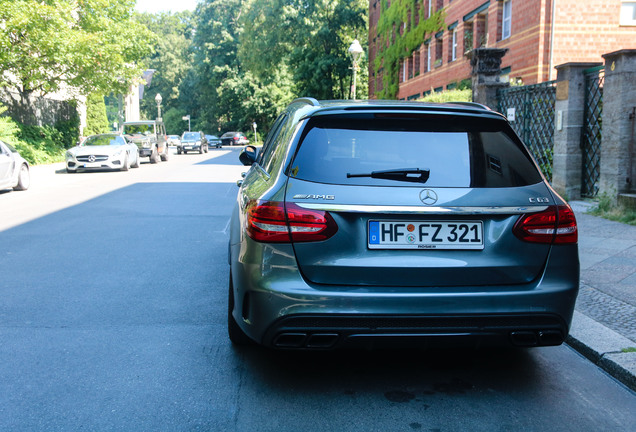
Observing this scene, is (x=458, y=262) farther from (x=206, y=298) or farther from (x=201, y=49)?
(x=201, y=49)

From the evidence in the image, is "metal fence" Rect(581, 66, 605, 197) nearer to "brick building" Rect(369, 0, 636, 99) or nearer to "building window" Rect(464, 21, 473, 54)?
"brick building" Rect(369, 0, 636, 99)

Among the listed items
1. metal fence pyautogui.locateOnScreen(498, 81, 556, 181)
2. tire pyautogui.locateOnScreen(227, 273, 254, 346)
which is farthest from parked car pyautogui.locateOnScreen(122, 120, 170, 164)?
tire pyautogui.locateOnScreen(227, 273, 254, 346)

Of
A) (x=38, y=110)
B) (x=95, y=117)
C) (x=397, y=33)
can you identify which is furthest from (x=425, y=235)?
(x=95, y=117)

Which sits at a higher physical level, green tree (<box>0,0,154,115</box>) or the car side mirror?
green tree (<box>0,0,154,115</box>)

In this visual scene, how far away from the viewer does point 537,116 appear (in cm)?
1298

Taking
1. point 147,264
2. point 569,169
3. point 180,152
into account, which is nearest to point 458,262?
point 147,264

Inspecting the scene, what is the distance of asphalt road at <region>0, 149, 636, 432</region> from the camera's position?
3.33m

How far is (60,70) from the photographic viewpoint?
90.6 ft

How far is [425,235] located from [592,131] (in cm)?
889

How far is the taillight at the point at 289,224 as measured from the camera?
10.9 feet

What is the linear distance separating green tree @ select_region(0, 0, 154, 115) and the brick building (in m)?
14.2

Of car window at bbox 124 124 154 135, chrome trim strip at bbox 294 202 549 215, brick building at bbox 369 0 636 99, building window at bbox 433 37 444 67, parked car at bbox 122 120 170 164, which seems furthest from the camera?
building window at bbox 433 37 444 67

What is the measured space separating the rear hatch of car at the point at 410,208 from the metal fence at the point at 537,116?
950 cm

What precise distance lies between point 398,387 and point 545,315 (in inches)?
35.1
